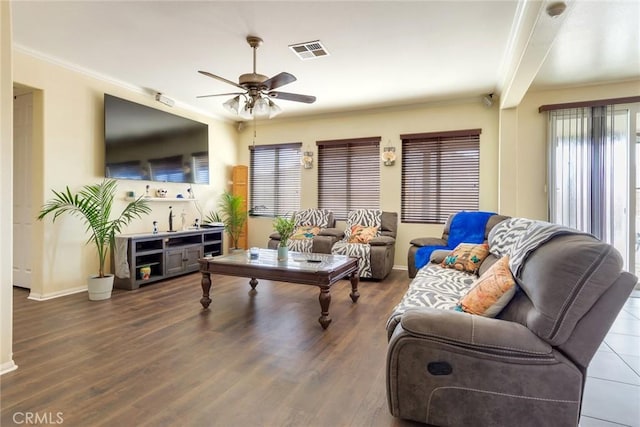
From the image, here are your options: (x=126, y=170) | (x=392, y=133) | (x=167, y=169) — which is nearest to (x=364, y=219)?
(x=392, y=133)

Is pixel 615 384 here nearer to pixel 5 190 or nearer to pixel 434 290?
pixel 434 290

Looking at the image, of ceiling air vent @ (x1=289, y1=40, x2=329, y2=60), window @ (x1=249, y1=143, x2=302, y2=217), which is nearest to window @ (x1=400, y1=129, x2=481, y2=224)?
window @ (x1=249, y1=143, x2=302, y2=217)

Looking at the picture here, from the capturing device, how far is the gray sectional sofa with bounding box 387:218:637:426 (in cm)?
139

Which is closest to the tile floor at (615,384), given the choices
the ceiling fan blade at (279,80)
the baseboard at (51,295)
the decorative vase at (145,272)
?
the ceiling fan blade at (279,80)

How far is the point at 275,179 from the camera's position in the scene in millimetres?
6703

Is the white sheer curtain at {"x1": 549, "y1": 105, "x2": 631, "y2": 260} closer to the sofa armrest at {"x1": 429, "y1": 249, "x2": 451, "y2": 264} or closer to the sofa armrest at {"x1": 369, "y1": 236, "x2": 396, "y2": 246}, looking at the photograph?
the sofa armrest at {"x1": 429, "y1": 249, "x2": 451, "y2": 264}

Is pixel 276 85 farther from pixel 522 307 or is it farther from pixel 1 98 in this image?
pixel 522 307

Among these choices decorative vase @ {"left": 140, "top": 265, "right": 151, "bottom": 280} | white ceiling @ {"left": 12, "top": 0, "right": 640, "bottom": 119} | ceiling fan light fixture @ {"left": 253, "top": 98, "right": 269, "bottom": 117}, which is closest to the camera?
white ceiling @ {"left": 12, "top": 0, "right": 640, "bottom": 119}

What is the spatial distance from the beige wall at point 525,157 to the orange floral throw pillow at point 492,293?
10.2 feet

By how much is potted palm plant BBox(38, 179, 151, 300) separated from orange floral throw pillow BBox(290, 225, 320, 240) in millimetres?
2380

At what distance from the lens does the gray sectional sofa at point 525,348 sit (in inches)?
54.8

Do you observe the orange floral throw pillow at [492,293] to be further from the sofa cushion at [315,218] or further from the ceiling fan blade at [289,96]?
the sofa cushion at [315,218]

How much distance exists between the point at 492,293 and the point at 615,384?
1.09 meters

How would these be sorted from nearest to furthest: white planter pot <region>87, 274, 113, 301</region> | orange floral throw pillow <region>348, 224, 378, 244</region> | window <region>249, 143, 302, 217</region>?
white planter pot <region>87, 274, 113, 301</region>
orange floral throw pillow <region>348, 224, 378, 244</region>
window <region>249, 143, 302, 217</region>
